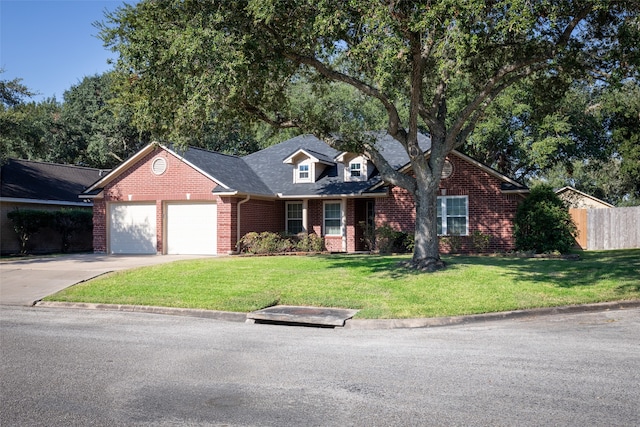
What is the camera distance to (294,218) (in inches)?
1100

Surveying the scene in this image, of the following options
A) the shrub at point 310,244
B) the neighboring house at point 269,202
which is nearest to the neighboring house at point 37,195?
the neighboring house at point 269,202

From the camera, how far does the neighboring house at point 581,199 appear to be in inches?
1598

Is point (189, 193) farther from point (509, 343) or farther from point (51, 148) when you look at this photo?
point (51, 148)

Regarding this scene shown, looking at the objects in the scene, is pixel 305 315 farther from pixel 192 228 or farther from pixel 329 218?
pixel 329 218

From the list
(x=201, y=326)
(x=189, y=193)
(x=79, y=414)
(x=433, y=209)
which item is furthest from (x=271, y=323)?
(x=189, y=193)

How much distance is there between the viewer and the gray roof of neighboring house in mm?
28359

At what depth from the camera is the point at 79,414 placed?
5.51 m

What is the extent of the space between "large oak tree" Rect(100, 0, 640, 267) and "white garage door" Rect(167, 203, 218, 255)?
765 cm

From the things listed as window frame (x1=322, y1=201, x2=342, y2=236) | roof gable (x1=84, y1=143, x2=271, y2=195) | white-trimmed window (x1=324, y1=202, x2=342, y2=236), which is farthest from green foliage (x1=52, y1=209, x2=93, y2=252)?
white-trimmed window (x1=324, y1=202, x2=342, y2=236)

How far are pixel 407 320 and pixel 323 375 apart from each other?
161 inches

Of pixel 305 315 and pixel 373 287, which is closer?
pixel 305 315

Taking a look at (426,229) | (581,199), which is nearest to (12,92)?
(426,229)

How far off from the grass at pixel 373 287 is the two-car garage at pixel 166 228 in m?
6.90

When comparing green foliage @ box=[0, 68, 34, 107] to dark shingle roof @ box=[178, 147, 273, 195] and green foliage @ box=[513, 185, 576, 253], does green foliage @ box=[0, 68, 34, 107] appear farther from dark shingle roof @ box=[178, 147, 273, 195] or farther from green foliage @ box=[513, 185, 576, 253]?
green foliage @ box=[513, 185, 576, 253]
